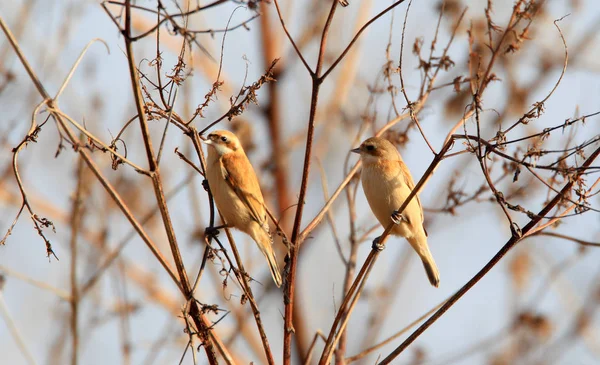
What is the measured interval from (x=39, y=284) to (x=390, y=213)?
235 cm

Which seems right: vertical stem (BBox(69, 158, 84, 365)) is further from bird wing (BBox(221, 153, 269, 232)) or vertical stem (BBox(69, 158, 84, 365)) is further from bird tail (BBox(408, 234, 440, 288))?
bird tail (BBox(408, 234, 440, 288))

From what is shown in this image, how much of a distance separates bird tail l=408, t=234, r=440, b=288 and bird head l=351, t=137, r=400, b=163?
2.33ft

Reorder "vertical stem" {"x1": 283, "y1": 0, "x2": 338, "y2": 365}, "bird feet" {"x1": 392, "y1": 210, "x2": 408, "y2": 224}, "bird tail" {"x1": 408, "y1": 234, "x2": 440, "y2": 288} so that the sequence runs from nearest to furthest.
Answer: "vertical stem" {"x1": 283, "y1": 0, "x2": 338, "y2": 365}
"bird feet" {"x1": 392, "y1": 210, "x2": 408, "y2": 224}
"bird tail" {"x1": 408, "y1": 234, "x2": 440, "y2": 288}

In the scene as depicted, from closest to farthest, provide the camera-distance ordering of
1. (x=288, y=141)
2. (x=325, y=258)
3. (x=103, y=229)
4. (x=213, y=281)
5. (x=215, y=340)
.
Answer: (x=215, y=340), (x=103, y=229), (x=213, y=281), (x=288, y=141), (x=325, y=258)

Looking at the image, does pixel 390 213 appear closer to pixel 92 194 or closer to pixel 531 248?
pixel 92 194

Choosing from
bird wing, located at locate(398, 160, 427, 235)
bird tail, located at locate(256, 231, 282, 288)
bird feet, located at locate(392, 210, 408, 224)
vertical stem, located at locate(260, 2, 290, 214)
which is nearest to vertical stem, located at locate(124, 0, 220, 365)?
bird feet, located at locate(392, 210, 408, 224)

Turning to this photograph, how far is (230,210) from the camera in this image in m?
3.84

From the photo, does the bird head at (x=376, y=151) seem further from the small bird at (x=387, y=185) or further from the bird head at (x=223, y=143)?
the bird head at (x=223, y=143)

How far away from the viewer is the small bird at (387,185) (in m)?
4.71

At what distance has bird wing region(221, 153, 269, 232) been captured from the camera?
383 centimetres

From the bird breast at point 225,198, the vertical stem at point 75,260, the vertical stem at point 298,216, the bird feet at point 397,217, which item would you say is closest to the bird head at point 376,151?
the bird feet at point 397,217

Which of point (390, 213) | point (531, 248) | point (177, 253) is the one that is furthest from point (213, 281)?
point (531, 248)

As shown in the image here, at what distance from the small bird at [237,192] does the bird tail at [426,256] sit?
5.09 feet

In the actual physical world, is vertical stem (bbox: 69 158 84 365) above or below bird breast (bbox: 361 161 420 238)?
below
